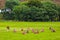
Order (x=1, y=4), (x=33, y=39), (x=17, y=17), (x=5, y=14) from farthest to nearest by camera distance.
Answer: (x=1, y=4) < (x=5, y=14) < (x=17, y=17) < (x=33, y=39)

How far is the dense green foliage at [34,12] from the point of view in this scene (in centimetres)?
4409

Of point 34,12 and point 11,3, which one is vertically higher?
point 11,3

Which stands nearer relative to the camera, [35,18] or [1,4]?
[35,18]

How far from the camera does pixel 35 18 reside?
4444 centimetres

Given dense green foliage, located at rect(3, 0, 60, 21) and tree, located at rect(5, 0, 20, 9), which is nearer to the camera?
dense green foliage, located at rect(3, 0, 60, 21)

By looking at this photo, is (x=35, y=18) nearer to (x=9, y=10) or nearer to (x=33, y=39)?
(x=9, y=10)

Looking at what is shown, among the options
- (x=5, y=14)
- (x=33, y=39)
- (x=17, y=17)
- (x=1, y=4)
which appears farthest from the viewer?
(x=1, y=4)

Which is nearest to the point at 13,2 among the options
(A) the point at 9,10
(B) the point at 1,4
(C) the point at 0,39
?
(A) the point at 9,10

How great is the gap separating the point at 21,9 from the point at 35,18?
8.63 feet

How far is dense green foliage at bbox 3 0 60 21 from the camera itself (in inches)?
1736

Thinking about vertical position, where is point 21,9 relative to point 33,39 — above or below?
below

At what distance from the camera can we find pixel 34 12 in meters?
44.3

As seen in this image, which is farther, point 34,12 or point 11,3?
point 11,3

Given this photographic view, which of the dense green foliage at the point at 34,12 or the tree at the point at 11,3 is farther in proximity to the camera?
the tree at the point at 11,3
